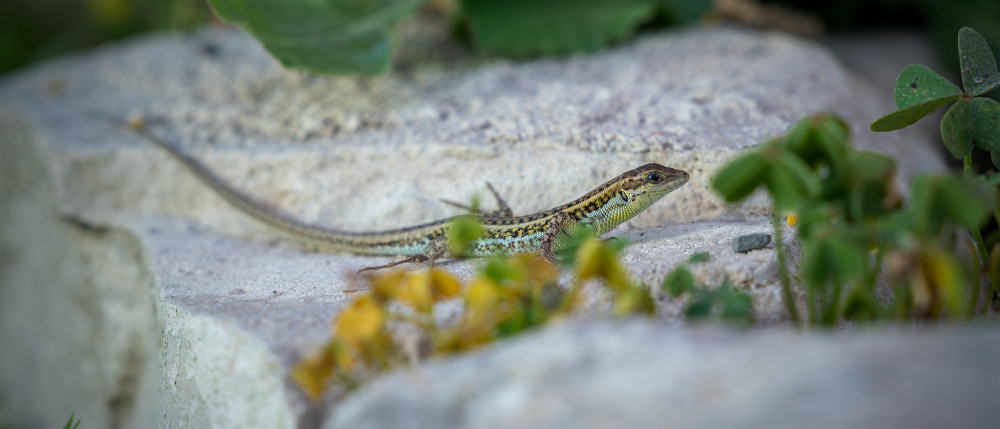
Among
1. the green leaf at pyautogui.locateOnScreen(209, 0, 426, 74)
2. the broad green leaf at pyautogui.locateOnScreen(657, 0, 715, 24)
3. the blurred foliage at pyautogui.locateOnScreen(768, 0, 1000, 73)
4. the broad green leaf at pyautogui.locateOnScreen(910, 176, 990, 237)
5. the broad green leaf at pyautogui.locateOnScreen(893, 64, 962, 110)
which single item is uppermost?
the green leaf at pyautogui.locateOnScreen(209, 0, 426, 74)

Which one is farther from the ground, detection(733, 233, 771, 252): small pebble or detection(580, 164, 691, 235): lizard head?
detection(580, 164, 691, 235): lizard head

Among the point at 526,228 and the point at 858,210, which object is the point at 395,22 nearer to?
the point at 526,228

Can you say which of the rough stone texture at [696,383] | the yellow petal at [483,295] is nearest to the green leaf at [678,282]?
the rough stone texture at [696,383]

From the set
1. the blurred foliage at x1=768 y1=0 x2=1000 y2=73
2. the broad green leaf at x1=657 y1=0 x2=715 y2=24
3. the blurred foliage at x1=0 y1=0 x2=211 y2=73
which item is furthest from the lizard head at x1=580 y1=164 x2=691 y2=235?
the blurred foliage at x1=0 y1=0 x2=211 y2=73

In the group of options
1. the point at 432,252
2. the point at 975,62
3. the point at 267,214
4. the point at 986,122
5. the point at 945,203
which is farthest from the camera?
the point at 267,214

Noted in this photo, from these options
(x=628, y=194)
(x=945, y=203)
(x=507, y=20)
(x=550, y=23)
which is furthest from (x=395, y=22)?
(x=945, y=203)

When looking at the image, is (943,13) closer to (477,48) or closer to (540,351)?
(477,48)

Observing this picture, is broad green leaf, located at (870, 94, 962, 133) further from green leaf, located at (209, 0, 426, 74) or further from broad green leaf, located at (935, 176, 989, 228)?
green leaf, located at (209, 0, 426, 74)
